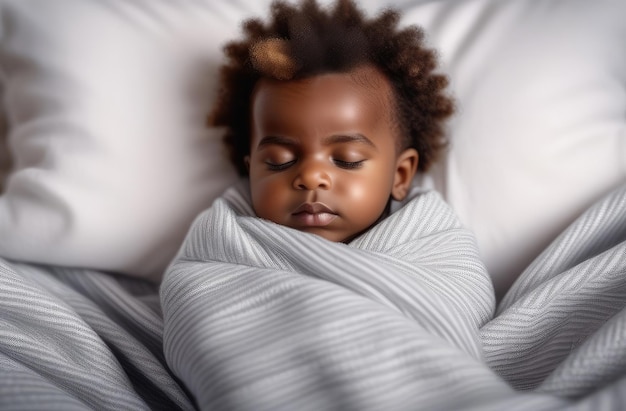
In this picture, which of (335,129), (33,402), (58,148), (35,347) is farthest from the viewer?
(58,148)

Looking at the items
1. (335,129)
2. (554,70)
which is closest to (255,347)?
(335,129)

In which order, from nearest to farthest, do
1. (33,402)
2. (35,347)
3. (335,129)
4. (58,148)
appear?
1. (33,402)
2. (35,347)
3. (335,129)
4. (58,148)

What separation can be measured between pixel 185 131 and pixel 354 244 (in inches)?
15.4

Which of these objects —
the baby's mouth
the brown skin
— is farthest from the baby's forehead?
the baby's mouth

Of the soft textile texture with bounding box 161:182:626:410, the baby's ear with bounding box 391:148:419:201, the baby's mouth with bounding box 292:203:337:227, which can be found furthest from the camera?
the baby's ear with bounding box 391:148:419:201

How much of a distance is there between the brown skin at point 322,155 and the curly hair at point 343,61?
1.6 inches

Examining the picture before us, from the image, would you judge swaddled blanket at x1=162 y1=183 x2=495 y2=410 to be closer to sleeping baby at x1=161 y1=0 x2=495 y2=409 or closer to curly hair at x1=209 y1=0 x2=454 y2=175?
sleeping baby at x1=161 y1=0 x2=495 y2=409

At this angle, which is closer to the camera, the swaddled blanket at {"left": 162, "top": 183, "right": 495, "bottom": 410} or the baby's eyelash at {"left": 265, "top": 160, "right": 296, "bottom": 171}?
the swaddled blanket at {"left": 162, "top": 183, "right": 495, "bottom": 410}

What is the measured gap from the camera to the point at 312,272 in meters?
0.74

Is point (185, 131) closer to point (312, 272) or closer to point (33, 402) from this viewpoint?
point (312, 272)

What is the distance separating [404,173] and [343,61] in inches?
9.1

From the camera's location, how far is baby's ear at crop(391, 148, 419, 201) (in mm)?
980

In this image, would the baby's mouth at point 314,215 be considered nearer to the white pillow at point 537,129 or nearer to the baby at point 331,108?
the baby at point 331,108

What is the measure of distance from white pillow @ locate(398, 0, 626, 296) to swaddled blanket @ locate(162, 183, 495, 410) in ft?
0.43
